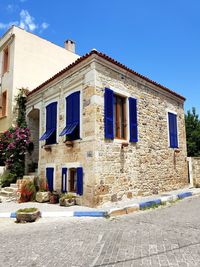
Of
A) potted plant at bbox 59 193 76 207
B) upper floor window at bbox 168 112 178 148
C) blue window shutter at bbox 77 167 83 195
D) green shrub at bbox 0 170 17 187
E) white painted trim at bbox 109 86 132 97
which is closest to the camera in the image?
potted plant at bbox 59 193 76 207

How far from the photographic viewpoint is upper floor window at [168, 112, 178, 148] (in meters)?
12.1

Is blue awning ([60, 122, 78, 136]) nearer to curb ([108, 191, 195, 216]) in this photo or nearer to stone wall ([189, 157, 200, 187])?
curb ([108, 191, 195, 216])

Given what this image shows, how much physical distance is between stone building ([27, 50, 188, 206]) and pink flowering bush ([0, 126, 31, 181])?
4.03 feet

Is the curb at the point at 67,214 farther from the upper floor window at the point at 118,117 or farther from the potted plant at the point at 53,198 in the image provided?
the upper floor window at the point at 118,117

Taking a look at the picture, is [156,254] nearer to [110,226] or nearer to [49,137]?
[110,226]

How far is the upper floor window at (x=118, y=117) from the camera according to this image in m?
8.45

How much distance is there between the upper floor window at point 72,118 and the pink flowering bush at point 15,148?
3.32m

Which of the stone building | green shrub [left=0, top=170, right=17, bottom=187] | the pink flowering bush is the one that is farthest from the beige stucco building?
green shrub [left=0, top=170, right=17, bottom=187]

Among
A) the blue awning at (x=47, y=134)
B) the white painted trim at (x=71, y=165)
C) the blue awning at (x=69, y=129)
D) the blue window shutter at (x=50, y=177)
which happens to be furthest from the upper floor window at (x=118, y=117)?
the blue window shutter at (x=50, y=177)

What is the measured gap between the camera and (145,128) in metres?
10.3

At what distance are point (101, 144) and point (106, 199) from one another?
1965mm

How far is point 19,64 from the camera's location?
1321 centimetres

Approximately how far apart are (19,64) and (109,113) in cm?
772

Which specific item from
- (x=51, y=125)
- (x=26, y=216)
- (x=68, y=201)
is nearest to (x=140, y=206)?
(x=68, y=201)
